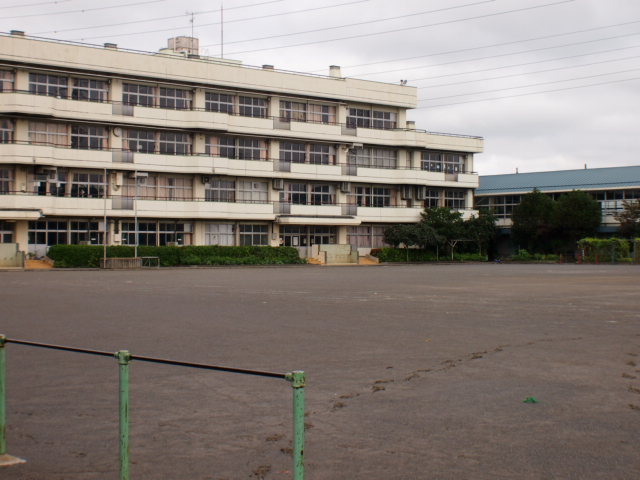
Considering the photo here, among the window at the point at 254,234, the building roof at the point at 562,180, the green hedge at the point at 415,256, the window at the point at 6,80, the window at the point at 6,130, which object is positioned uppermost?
the window at the point at 6,80

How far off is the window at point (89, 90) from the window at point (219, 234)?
1332cm

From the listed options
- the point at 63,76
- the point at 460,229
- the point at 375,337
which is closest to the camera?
the point at 375,337

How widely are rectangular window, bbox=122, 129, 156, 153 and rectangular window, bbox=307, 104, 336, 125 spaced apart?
15.1 metres

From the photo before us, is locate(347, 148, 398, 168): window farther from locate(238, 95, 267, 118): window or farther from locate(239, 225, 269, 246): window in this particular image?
locate(239, 225, 269, 246): window

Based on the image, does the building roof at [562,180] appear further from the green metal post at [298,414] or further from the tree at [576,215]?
the green metal post at [298,414]

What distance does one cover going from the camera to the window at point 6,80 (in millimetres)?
56106

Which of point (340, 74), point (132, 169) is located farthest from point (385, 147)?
point (132, 169)

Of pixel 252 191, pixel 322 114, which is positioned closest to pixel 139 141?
pixel 252 191

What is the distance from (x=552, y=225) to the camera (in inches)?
2977

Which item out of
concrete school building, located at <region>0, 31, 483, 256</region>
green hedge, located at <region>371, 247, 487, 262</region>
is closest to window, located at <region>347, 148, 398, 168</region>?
concrete school building, located at <region>0, 31, 483, 256</region>

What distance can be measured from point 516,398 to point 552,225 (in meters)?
70.0

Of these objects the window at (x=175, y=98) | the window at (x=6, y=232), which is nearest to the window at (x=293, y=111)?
the window at (x=175, y=98)

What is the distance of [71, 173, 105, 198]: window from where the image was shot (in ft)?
194

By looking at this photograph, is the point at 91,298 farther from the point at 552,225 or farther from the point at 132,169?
the point at 552,225
